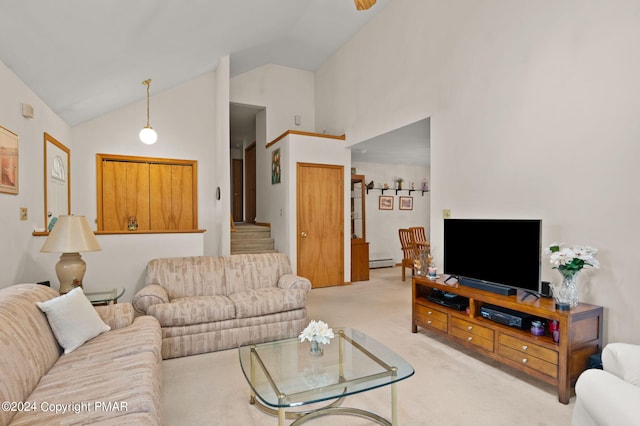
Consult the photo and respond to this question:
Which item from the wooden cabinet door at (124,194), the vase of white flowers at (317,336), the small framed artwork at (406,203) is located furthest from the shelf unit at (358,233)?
the vase of white flowers at (317,336)

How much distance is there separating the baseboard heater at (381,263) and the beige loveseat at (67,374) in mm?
6257

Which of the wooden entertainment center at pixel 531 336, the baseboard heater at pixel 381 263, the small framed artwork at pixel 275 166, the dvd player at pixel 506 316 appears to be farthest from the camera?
the baseboard heater at pixel 381 263

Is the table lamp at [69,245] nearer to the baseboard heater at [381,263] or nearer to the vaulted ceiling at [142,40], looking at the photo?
the vaulted ceiling at [142,40]

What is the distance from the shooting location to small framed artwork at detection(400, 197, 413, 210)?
28.4 feet

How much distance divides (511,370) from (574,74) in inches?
96.1

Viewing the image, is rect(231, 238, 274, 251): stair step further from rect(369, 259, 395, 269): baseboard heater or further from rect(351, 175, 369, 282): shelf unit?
rect(369, 259, 395, 269): baseboard heater

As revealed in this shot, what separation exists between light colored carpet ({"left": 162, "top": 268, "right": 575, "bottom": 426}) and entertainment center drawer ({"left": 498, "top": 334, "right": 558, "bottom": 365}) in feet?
0.80

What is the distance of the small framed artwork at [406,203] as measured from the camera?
28.4 ft

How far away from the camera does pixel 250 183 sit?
897 cm

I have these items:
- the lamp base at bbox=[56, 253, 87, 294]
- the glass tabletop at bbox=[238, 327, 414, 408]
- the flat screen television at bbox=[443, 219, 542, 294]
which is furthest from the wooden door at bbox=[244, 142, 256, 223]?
the glass tabletop at bbox=[238, 327, 414, 408]

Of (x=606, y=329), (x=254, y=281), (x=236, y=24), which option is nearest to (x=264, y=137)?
(x=236, y=24)

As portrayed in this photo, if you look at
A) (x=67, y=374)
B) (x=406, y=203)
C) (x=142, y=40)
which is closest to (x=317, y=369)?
(x=67, y=374)

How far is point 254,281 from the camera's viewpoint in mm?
3846

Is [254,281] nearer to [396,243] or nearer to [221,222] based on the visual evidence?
[221,222]
